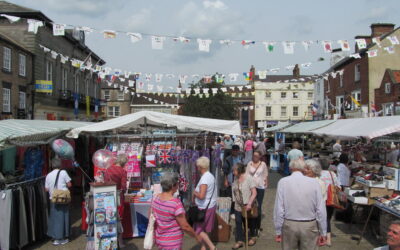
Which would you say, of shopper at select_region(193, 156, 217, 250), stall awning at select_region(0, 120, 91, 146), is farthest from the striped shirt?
stall awning at select_region(0, 120, 91, 146)

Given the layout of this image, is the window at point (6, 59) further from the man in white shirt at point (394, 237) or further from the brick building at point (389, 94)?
the brick building at point (389, 94)

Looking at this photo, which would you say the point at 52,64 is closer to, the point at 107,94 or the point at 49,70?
the point at 49,70

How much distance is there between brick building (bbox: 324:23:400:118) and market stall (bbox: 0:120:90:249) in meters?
18.4

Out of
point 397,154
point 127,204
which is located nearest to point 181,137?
point 127,204

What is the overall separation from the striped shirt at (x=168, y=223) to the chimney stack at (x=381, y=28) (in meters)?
25.6

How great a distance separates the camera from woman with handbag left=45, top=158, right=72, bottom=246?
6277mm

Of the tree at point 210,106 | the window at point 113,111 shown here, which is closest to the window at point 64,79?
the tree at point 210,106

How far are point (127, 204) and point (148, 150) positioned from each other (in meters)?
1.35

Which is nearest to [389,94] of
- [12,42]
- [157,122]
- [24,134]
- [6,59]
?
[157,122]

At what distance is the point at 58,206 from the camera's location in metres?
6.38

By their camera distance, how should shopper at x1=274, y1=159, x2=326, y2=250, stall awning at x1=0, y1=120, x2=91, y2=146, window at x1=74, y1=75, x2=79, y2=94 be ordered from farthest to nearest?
window at x1=74, y1=75, x2=79, y2=94 < stall awning at x1=0, y1=120, x2=91, y2=146 < shopper at x1=274, y1=159, x2=326, y2=250

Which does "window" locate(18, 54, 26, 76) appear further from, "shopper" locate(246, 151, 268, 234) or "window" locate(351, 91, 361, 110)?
"window" locate(351, 91, 361, 110)

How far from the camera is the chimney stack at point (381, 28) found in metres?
25.0

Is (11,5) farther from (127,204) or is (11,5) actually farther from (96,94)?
(127,204)
